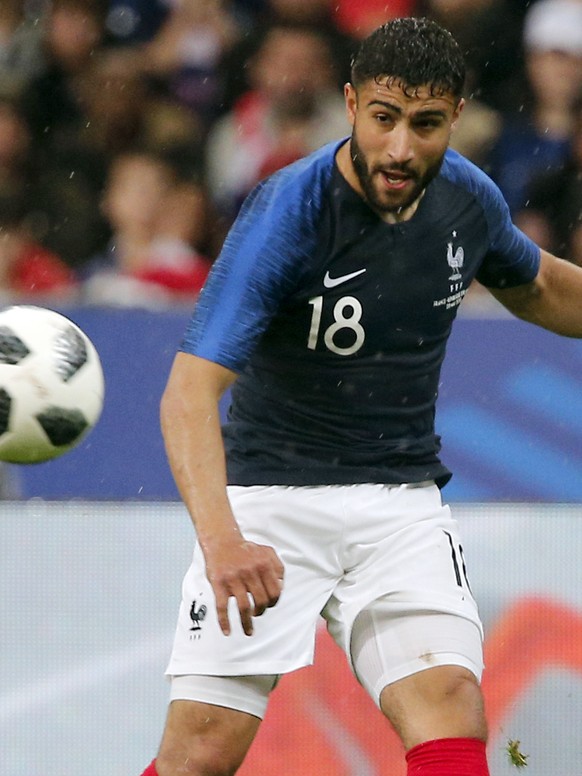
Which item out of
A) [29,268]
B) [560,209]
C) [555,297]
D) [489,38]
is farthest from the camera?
[489,38]

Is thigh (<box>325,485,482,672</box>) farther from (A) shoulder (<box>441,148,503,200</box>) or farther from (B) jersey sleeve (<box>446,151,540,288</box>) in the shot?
(A) shoulder (<box>441,148,503,200</box>)

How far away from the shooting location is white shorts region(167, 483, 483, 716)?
2.63 m

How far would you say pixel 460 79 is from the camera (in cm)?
257

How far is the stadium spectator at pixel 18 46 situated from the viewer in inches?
213

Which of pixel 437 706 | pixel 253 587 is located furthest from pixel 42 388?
pixel 437 706

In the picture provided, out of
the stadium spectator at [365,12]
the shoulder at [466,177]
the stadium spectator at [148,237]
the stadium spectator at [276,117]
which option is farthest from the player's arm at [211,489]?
the stadium spectator at [365,12]

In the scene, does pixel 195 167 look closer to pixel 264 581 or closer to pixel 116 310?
pixel 116 310

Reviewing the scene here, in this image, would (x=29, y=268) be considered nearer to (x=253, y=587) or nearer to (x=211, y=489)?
(x=211, y=489)

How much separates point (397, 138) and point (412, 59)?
14cm

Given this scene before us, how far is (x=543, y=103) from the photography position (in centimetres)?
517

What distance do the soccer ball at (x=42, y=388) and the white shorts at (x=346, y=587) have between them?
0.36 metres

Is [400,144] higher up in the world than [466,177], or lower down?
higher up

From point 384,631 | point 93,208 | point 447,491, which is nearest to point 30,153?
point 93,208

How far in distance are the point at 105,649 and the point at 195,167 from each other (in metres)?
2.43
